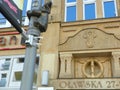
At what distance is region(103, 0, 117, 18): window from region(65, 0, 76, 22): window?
1.71 metres

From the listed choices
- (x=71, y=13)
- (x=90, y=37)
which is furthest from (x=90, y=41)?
(x=71, y=13)

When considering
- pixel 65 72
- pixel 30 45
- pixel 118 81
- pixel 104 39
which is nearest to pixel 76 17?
pixel 104 39

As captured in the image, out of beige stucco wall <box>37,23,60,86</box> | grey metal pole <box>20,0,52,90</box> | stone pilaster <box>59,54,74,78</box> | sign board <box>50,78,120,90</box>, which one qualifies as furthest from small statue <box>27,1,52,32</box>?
beige stucco wall <box>37,23,60,86</box>

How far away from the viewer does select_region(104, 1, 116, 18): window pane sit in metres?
12.3

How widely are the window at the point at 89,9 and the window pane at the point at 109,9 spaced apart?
61 centimetres

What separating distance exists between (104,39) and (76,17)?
92.8 inches

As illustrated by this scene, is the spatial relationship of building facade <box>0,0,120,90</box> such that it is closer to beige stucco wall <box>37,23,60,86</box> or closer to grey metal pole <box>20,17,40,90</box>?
beige stucco wall <box>37,23,60,86</box>

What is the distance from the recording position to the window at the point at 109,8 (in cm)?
1225

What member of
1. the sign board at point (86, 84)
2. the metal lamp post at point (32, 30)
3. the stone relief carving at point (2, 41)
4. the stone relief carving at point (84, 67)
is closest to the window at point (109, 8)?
the stone relief carving at point (84, 67)

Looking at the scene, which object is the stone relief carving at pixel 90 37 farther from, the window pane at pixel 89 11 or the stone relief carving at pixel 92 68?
the window pane at pixel 89 11

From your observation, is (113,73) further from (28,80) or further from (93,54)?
(28,80)

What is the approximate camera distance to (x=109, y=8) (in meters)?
12.5

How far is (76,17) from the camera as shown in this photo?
41.5 ft

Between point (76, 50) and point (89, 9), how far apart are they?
2.94 metres
